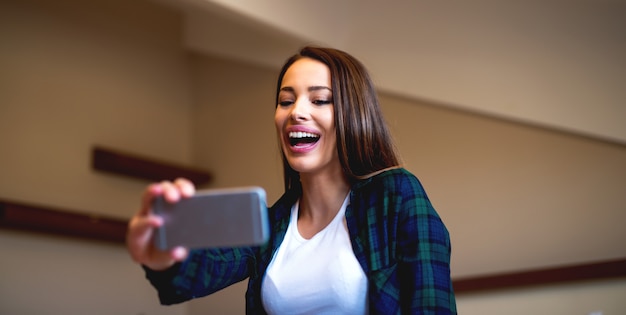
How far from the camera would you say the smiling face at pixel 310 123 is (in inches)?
58.2

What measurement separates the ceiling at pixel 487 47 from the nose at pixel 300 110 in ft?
6.49

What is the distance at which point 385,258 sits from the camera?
134 centimetres

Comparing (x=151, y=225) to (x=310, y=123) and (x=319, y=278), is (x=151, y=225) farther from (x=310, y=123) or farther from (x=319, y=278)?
(x=310, y=123)

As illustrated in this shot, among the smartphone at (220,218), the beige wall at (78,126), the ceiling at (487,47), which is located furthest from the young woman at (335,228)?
the beige wall at (78,126)

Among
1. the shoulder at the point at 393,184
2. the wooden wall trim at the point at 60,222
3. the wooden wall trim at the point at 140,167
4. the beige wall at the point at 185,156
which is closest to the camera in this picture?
the shoulder at the point at 393,184

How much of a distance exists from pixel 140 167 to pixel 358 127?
11.2 ft

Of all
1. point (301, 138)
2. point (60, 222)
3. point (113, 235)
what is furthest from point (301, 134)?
point (113, 235)

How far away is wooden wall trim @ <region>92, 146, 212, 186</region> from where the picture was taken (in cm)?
452

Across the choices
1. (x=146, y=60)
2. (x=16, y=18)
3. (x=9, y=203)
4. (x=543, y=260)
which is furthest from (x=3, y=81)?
(x=543, y=260)

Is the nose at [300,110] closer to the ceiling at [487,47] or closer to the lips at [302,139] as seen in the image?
the lips at [302,139]

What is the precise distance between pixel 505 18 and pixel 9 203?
252cm

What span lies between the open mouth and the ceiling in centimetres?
199

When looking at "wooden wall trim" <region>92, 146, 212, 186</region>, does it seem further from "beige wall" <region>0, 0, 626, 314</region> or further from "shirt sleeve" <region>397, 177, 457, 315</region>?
"shirt sleeve" <region>397, 177, 457, 315</region>

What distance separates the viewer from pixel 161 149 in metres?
5.09
